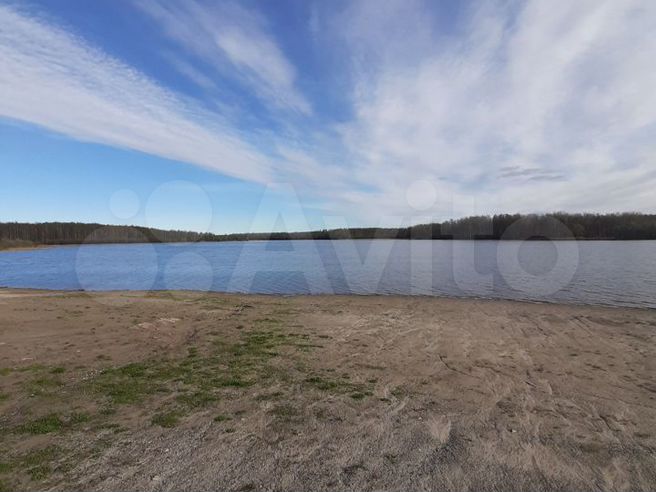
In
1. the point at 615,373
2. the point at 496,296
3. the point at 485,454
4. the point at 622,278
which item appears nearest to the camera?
the point at 485,454

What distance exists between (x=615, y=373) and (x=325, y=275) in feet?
84.7

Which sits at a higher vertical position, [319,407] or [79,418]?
[79,418]

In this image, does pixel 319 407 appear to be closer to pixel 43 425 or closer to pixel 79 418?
pixel 79 418

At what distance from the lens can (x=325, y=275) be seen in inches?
1309

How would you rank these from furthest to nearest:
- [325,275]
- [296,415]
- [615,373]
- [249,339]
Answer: [325,275] < [249,339] < [615,373] < [296,415]

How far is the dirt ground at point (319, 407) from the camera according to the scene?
4340mm

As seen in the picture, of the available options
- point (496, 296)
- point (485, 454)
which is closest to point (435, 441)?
point (485, 454)

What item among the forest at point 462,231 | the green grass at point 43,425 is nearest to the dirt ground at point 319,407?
the green grass at point 43,425

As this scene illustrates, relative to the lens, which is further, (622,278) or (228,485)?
(622,278)

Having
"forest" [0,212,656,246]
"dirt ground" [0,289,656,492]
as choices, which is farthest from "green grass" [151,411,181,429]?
"forest" [0,212,656,246]

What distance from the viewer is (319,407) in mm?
6234

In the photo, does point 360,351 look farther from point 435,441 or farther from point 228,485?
point 228,485

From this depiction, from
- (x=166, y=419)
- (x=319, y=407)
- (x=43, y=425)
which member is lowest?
(x=319, y=407)

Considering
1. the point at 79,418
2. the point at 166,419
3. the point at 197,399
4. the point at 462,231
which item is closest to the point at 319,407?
the point at 197,399
